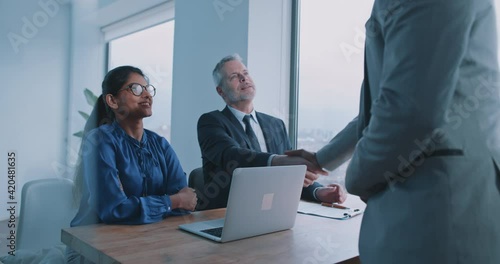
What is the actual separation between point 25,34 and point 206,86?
1.38 meters

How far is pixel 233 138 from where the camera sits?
207 centimetres

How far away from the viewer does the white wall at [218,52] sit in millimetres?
2822

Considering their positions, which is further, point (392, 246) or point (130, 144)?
point (130, 144)

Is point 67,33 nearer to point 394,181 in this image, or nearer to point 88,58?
point 88,58

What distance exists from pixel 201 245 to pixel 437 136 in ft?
2.39

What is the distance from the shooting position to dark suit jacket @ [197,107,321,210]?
1910 mm

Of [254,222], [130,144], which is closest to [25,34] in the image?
[130,144]

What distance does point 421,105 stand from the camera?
637 millimetres

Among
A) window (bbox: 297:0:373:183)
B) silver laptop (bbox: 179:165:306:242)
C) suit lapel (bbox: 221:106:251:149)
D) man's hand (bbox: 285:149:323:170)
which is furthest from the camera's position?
window (bbox: 297:0:373:183)

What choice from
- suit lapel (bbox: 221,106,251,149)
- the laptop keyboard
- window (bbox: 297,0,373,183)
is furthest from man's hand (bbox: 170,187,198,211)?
window (bbox: 297,0,373,183)

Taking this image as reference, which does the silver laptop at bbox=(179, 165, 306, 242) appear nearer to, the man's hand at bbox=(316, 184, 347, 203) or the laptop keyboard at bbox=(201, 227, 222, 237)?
the laptop keyboard at bbox=(201, 227, 222, 237)

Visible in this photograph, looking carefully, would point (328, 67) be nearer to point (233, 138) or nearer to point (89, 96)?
point (233, 138)

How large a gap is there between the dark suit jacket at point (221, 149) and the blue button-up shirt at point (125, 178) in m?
0.23

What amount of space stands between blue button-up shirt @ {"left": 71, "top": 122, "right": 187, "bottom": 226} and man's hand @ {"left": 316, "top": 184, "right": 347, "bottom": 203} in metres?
0.69
